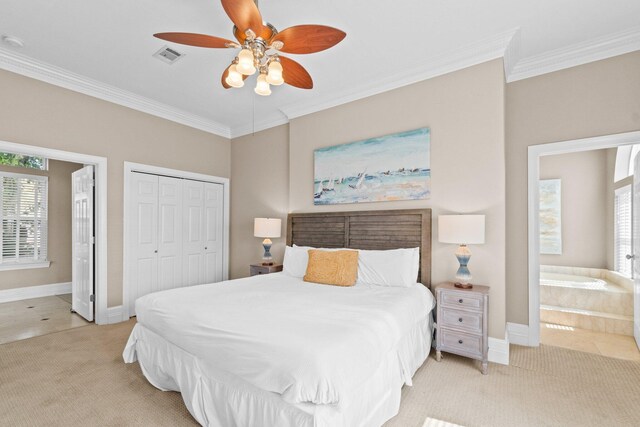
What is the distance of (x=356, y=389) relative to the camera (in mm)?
1646

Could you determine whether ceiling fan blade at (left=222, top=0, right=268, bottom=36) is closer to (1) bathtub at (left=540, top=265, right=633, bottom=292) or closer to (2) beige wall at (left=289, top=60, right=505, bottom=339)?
(2) beige wall at (left=289, top=60, right=505, bottom=339)

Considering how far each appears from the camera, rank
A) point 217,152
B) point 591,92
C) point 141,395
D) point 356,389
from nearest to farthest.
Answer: point 356,389 → point 141,395 → point 591,92 → point 217,152

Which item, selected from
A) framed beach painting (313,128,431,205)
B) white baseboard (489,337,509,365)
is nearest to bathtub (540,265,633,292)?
white baseboard (489,337,509,365)

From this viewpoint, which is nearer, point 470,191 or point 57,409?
point 57,409

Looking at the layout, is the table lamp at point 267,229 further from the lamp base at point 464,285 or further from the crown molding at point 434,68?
the lamp base at point 464,285

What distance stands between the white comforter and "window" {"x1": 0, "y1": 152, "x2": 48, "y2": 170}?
490 cm

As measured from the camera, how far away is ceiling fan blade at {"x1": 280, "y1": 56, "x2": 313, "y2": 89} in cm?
238

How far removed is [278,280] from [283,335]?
1667mm

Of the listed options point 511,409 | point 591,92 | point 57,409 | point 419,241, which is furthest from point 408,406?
point 591,92

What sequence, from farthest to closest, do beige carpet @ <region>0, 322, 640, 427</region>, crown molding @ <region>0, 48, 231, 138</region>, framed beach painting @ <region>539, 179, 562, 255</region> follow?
framed beach painting @ <region>539, 179, 562, 255</region> → crown molding @ <region>0, 48, 231, 138</region> → beige carpet @ <region>0, 322, 640, 427</region>

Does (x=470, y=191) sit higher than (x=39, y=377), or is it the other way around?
(x=470, y=191)

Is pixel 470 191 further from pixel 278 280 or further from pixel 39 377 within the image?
pixel 39 377

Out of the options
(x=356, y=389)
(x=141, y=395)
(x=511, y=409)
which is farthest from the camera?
(x=141, y=395)

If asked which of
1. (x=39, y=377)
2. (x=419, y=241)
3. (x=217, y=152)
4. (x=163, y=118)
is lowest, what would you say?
(x=39, y=377)
